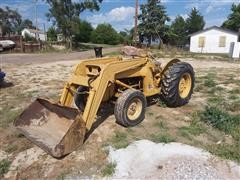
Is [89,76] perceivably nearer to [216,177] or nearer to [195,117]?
[195,117]

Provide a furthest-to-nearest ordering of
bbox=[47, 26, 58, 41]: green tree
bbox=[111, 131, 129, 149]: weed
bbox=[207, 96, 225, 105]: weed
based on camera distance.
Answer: bbox=[47, 26, 58, 41]: green tree < bbox=[207, 96, 225, 105]: weed < bbox=[111, 131, 129, 149]: weed

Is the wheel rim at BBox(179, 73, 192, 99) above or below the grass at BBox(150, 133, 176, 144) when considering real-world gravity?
above

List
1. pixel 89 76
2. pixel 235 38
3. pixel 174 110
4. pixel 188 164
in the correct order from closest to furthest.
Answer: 1. pixel 188 164
2. pixel 89 76
3. pixel 174 110
4. pixel 235 38

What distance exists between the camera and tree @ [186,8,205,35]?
49.5m

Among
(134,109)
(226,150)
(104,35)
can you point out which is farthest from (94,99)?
(104,35)

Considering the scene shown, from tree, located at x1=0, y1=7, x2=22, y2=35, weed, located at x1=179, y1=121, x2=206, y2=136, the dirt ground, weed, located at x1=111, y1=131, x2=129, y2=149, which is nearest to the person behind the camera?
the dirt ground

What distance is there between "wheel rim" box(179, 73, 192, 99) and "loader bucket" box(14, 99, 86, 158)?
2727 mm

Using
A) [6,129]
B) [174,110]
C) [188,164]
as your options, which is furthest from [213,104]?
[6,129]

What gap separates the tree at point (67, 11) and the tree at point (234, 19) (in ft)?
75.6

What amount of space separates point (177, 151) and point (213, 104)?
8.55ft

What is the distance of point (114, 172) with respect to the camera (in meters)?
3.19

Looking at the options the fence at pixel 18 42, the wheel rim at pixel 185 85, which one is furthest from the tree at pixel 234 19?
the wheel rim at pixel 185 85

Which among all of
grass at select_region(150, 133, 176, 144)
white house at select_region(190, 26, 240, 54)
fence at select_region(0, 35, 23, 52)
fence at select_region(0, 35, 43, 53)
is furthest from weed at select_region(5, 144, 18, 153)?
white house at select_region(190, 26, 240, 54)

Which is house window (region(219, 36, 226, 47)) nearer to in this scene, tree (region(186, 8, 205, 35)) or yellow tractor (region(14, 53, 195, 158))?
tree (region(186, 8, 205, 35))
